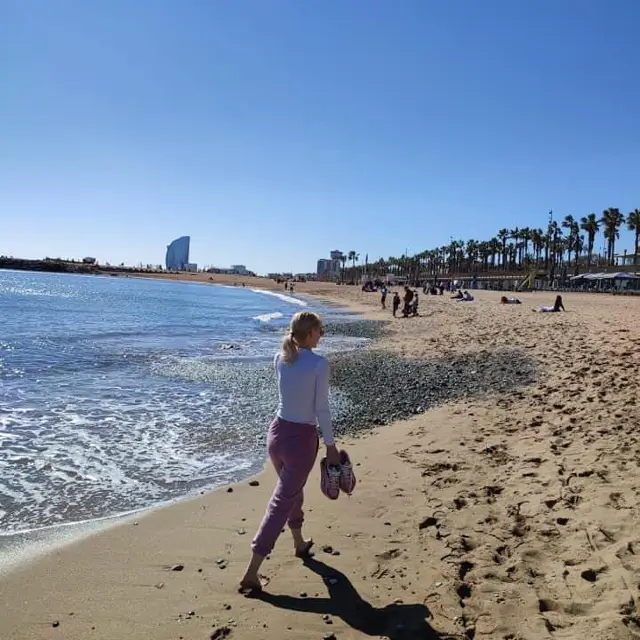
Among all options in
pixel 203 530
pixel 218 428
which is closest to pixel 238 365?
pixel 218 428

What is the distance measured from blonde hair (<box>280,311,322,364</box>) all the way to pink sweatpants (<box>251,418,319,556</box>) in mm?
488

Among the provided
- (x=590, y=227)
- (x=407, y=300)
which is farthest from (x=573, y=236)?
(x=407, y=300)

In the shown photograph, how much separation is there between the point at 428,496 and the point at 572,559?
171cm

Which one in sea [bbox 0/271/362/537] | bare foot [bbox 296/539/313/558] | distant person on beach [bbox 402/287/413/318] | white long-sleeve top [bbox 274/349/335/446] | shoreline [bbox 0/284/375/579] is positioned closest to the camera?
white long-sleeve top [bbox 274/349/335/446]

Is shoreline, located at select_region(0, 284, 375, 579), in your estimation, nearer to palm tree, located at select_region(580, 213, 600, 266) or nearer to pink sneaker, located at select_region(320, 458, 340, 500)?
pink sneaker, located at select_region(320, 458, 340, 500)

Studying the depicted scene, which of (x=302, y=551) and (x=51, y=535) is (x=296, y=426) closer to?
(x=302, y=551)

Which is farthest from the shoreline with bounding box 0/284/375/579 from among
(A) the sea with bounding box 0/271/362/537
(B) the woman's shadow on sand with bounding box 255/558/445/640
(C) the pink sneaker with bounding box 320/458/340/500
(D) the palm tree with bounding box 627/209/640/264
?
(D) the palm tree with bounding box 627/209/640/264

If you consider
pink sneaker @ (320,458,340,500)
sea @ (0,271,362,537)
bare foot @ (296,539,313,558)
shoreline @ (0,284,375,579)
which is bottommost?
sea @ (0,271,362,537)

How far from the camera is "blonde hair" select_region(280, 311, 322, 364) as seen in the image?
3697mm

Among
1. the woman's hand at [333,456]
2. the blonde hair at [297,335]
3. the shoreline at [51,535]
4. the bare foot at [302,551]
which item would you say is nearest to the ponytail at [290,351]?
the blonde hair at [297,335]

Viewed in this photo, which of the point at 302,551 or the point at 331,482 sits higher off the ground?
the point at 331,482

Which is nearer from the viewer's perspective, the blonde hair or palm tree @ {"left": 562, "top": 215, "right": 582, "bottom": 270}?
the blonde hair

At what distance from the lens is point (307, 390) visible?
370cm

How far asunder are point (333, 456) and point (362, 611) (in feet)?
3.25
